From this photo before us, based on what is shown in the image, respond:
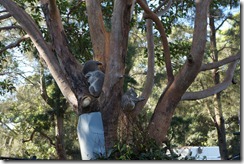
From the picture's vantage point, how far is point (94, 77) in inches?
144

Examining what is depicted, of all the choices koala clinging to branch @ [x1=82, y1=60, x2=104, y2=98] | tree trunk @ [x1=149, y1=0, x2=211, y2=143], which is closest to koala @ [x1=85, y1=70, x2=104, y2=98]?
koala clinging to branch @ [x1=82, y1=60, x2=104, y2=98]

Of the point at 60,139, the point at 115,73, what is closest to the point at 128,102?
the point at 115,73

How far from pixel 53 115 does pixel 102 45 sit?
5.86m

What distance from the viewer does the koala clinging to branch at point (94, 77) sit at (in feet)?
11.5

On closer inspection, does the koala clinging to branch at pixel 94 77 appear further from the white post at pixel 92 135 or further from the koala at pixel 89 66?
the white post at pixel 92 135

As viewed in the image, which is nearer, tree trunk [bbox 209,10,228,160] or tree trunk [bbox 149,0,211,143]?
tree trunk [bbox 149,0,211,143]


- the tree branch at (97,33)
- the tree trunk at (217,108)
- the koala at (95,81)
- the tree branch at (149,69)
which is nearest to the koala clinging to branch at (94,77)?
the koala at (95,81)

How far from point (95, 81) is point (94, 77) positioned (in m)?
0.09

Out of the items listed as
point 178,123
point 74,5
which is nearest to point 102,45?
point 74,5

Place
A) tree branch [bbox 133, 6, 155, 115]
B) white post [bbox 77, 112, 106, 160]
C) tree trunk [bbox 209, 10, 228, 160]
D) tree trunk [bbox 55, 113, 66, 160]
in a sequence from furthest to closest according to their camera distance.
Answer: tree trunk [bbox 55, 113, 66, 160], tree trunk [bbox 209, 10, 228, 160], tree branch [bbox 133, 6, 155, 115], white post [bbox 77, 112, 106, 160]

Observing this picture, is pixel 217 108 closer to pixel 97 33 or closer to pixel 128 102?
pixel 97 33

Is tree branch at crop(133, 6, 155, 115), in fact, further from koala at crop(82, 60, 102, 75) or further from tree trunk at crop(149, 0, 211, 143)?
koala at crop(82, 60, 102, 75)

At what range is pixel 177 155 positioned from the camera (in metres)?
3.26

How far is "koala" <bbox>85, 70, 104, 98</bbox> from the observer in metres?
3.50
